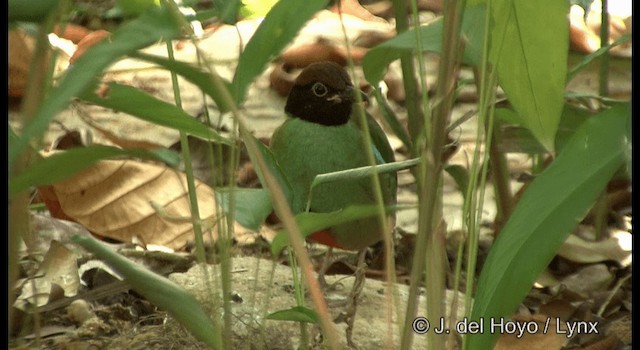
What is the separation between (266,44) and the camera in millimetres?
1142

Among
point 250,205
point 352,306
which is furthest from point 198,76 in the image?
point 352,306

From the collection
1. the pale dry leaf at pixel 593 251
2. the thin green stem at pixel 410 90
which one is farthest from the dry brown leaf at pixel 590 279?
the thin green stem at pixel 410 90

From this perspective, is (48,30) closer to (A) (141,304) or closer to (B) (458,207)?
(A) (141,304)

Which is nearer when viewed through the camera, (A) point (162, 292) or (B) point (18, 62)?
(A) point (162, 292)

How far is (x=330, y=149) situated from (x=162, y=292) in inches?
56.2

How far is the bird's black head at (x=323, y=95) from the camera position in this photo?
2.73 metres

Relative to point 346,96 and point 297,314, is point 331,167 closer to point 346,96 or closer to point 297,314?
point 346,96

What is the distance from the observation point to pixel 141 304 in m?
2.16

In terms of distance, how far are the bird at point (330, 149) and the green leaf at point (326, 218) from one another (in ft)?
3.33

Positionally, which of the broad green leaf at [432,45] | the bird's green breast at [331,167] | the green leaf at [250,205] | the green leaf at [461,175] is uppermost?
the bird's green breast at [331,167]

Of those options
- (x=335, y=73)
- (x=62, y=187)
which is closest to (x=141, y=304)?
(x=62, y=187)

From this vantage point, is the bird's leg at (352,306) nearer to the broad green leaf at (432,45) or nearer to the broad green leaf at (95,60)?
the broad green leaf at (432,45)

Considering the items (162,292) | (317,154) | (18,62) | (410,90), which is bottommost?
(162,292)

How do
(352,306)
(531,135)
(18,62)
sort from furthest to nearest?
(18,62), (531,135), (352,306)
